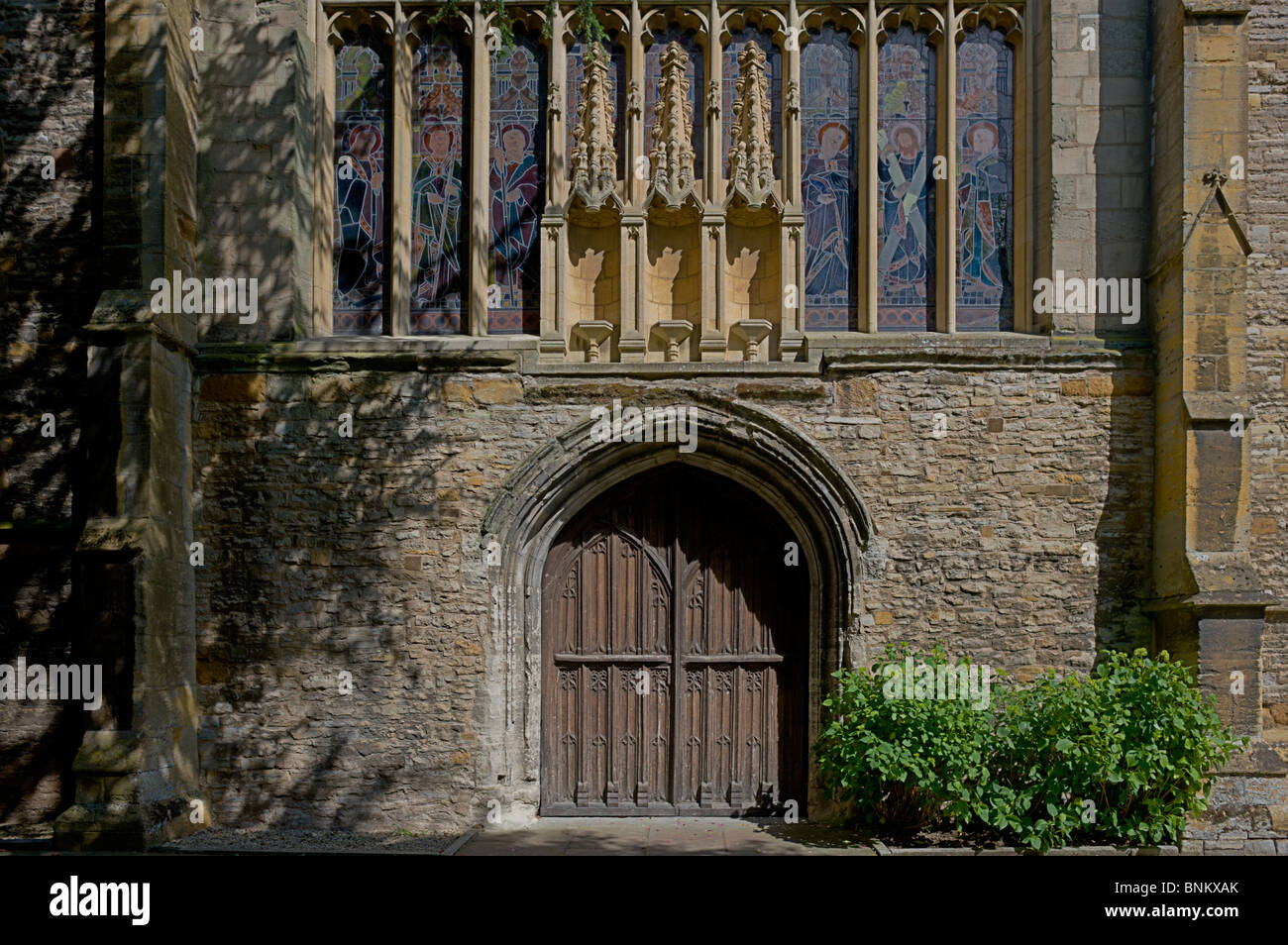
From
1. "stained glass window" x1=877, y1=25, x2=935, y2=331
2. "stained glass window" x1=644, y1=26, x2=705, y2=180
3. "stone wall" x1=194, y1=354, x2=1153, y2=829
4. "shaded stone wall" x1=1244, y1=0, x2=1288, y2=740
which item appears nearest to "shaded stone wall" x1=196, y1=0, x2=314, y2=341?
"stone wall" x1=194, y1=354, x2=1153, y2=829

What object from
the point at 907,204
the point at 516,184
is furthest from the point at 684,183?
the point at 907,204

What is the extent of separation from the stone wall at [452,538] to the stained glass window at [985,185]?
0.80 meters

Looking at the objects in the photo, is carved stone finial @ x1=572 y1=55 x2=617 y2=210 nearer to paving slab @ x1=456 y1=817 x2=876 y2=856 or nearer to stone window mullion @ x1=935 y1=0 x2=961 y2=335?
stone window mullion @ x1=935 y1=0 x2=961 y2=335

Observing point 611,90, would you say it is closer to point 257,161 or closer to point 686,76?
point 686,76

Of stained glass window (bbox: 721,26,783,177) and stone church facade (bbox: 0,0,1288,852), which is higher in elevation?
stained glass window (bbox: 721,26,783,177)

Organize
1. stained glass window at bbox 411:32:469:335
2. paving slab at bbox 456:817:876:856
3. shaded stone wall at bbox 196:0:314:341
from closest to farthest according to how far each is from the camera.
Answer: paving slab at bbox 456:817:876:856, shaded stone wall at bbox 196:0:314:341, stained glass window at bbox 411:32:469:335

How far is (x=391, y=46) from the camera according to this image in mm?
9586

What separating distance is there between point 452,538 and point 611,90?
383 cm

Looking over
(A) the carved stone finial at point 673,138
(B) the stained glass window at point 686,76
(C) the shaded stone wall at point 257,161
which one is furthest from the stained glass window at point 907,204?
(C) the shaded stone wall at point 257,161

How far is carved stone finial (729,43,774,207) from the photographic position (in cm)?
910

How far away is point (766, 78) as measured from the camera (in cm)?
939

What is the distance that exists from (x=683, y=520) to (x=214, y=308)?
4.05 m

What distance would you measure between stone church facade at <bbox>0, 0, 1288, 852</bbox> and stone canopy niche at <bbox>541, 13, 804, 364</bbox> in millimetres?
37

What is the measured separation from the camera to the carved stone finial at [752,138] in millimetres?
9102
